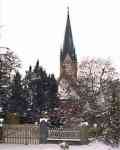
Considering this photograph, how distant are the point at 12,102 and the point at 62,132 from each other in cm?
1744

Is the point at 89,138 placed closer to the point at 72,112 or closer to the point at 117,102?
the point at 117,102

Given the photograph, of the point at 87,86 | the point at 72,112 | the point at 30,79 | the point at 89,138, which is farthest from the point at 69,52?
the point at 89,138

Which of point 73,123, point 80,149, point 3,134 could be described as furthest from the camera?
point 73,123

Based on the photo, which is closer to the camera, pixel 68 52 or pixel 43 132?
pixel 43 132

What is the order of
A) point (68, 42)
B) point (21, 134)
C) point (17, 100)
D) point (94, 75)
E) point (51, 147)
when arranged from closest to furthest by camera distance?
point (51, 147), point (21, 134), point (17, 100), point (94, 75), point (68, 42)

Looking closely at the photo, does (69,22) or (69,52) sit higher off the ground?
(69,22)

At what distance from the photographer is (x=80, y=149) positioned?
15023mm

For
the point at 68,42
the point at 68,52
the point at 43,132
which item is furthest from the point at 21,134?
the point at 68,52

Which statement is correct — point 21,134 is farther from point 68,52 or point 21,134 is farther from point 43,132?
point 68,52

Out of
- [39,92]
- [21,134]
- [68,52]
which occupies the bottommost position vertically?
[21,134]

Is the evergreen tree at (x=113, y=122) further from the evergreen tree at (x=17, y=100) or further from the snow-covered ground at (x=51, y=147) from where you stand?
the evergreen tree at (x=17, y=100)

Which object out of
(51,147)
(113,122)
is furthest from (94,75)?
(51,147)

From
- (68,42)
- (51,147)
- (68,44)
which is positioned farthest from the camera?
(68,44)

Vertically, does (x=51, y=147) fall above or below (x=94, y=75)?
below
